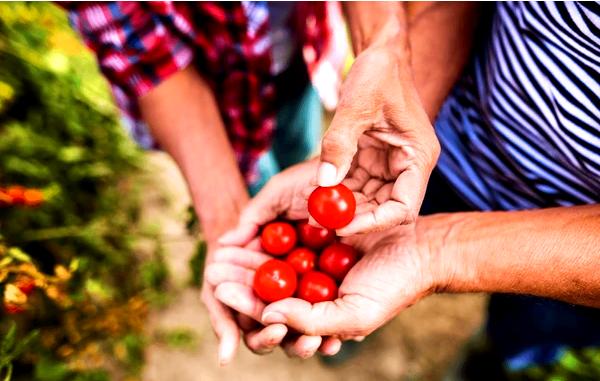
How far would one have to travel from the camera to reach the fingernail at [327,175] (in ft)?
4.41

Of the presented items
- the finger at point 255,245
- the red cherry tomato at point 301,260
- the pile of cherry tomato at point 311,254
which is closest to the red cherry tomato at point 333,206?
the pile of cherry tomato at point 311,254

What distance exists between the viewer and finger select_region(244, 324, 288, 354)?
146 cm

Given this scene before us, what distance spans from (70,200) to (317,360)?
1653 millimetres

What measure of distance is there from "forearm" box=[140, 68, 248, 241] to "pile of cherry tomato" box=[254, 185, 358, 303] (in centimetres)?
23

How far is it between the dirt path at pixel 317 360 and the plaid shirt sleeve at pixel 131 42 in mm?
1085

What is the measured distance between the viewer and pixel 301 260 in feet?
5.82

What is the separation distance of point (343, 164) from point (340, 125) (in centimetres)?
10

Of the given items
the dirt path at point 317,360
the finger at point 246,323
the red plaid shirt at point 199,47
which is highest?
the red plaid shirt at point 199,47

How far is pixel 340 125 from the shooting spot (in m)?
1.32

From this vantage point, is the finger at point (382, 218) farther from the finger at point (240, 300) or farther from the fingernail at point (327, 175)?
the finger at point (240, 300)

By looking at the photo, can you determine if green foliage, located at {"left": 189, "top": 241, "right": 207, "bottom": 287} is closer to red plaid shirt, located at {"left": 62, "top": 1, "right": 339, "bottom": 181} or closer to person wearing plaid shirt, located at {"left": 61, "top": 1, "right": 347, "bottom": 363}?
person wearing plaid shirt, located at {"left": 61, "top": 1, "right": 347, "bottom": 363}

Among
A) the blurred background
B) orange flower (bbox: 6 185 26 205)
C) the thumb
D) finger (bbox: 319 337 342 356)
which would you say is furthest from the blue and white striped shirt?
orange flower (bbox: 6 185 26 205)

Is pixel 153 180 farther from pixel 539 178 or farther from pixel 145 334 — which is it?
pixel 539 178

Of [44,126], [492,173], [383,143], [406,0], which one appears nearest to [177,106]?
[383,143]
